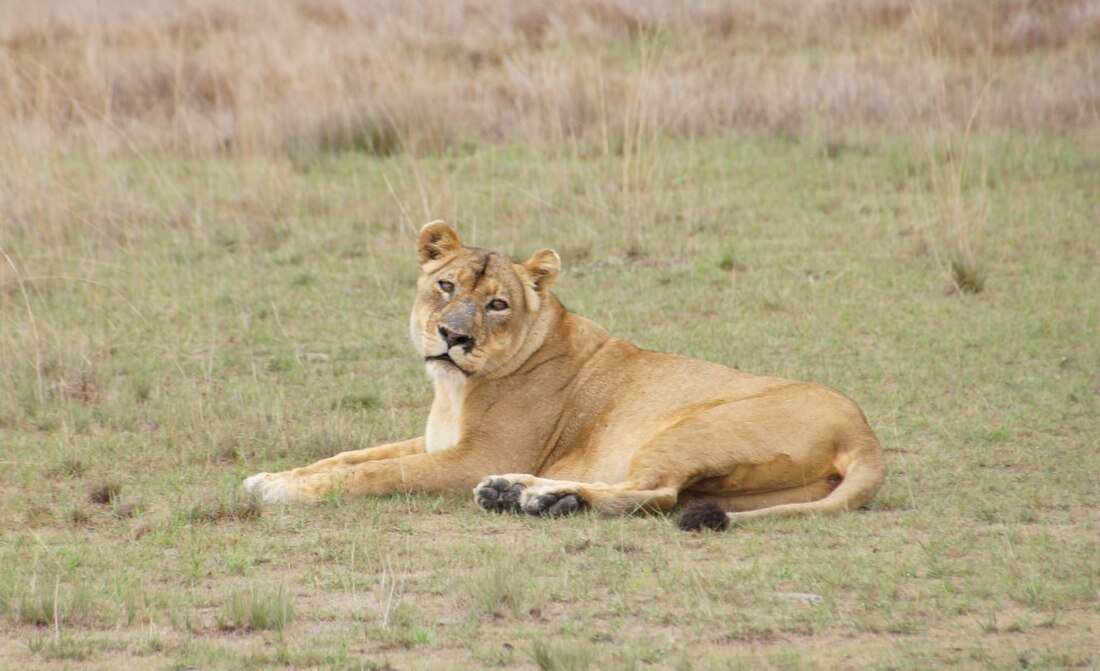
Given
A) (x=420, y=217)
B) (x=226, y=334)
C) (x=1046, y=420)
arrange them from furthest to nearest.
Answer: (x=420, y=217) → (x=226, y=334) → (x=1046, y=420)

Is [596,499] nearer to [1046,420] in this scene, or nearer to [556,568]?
[556,568]

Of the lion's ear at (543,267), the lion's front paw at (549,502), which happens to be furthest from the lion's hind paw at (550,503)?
the lion's ear at (543,267)

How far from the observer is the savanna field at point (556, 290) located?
460 cm

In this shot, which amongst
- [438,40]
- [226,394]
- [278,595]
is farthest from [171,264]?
[438,40]

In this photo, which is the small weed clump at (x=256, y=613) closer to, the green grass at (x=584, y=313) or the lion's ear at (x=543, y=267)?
the green grass at (x=584, y=313)

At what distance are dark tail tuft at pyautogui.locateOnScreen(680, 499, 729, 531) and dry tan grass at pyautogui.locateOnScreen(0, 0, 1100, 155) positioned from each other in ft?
21.7

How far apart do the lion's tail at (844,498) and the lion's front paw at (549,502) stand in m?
0.43

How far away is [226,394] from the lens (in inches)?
315

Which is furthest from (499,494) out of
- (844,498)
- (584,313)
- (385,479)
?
(584,313)

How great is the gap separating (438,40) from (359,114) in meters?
4.40

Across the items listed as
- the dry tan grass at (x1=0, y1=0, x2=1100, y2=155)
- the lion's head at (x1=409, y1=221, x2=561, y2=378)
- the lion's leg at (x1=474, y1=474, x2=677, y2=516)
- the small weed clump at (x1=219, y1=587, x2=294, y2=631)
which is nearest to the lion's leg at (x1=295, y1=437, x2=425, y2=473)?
the lion's head at (x1=409, y1=221, x2=561, y2=378)

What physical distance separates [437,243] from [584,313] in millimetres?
3451

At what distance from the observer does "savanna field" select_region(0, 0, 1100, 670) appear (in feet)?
15.1

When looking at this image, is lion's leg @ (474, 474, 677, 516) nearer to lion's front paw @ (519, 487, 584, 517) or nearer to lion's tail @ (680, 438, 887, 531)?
lion's front paw @ (519, 487, 584, 517)
